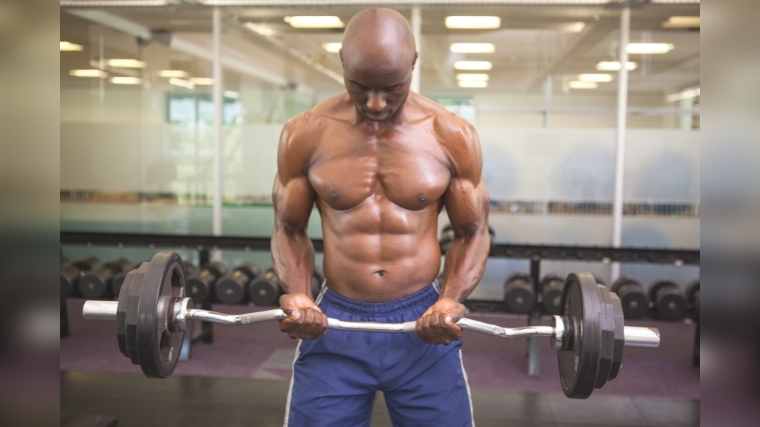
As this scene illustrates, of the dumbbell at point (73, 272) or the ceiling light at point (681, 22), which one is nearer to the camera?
the dumbbell at point (73, 272)

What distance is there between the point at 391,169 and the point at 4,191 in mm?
1024

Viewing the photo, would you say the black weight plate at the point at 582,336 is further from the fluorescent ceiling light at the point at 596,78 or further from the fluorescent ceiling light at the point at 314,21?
the fluorescent ceiling light at the point at 314,21

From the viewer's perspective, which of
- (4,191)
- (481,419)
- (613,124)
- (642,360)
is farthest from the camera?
(613,124)

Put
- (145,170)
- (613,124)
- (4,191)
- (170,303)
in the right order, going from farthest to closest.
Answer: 1. (145,170)
2. (613,124)
3. (170,303)
4. (4,191)

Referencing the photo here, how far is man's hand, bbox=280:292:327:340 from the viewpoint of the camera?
1320mm

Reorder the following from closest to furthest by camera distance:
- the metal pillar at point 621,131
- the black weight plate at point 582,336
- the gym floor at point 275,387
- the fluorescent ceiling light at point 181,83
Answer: the black weight plate at point 582,336 → the gym floor at point 275,387 → the metal pillar at point 621,131 → the fluorescent ceiling light at point 181,83

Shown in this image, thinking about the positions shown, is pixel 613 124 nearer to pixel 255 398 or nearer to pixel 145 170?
pixel 255 398

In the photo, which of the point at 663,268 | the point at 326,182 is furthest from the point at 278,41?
the point at 326,182

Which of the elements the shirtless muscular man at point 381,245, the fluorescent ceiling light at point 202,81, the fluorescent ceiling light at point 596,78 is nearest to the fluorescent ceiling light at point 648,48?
the fluorescent ceiling light at point 596,78

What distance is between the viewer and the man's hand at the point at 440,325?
1296 millimetres

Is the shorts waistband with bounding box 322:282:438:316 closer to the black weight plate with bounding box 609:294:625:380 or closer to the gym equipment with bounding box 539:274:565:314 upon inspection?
the black weight plate with bounding box 609:294:625:380

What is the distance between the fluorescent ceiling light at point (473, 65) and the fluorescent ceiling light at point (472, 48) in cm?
9

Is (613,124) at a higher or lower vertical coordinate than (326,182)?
higher

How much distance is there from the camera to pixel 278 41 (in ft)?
16.9
